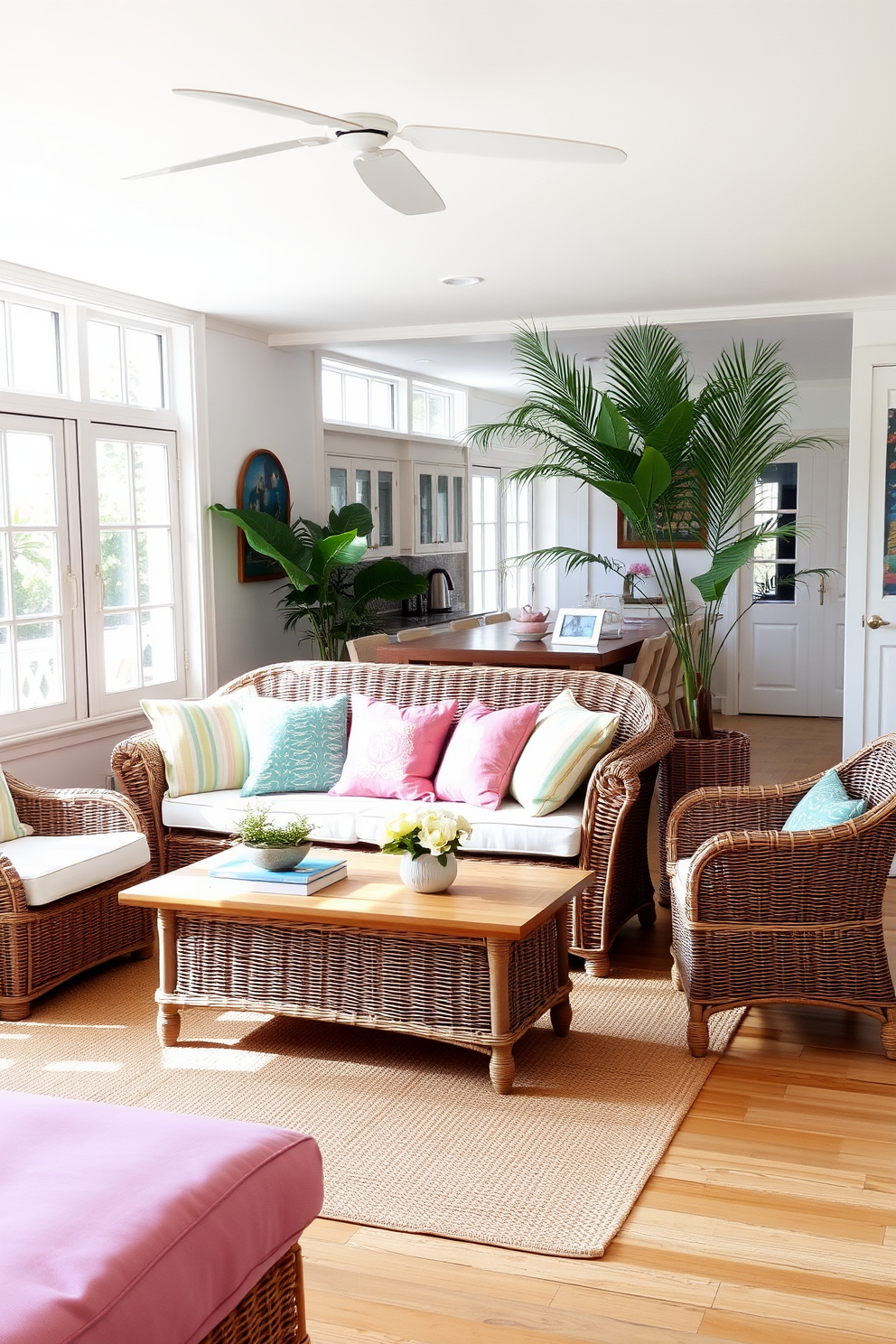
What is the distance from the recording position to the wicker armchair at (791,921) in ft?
11.0

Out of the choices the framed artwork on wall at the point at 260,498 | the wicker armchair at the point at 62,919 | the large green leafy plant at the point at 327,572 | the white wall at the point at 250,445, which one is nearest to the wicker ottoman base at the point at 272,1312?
the wicker armchair at the point at 62,919

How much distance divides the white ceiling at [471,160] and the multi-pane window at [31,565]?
0.75 m

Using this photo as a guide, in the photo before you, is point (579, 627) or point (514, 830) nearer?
point (514, 830)

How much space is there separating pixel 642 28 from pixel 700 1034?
2.51m

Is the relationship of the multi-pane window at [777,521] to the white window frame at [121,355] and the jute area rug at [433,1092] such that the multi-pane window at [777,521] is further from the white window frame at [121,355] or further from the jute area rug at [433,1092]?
the jute area rug at [433,1092]

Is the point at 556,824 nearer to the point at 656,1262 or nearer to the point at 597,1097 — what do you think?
the point at 597,1097

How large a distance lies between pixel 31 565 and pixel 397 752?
6.12 ft

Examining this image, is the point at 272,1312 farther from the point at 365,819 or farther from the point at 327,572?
the point at 327,572

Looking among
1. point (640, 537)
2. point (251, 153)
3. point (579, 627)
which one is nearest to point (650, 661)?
point (579, 627)

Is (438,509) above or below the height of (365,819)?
above

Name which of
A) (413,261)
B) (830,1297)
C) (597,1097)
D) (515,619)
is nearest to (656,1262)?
(830,1297)

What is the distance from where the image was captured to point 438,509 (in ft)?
29.9

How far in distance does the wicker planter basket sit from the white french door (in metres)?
2.60

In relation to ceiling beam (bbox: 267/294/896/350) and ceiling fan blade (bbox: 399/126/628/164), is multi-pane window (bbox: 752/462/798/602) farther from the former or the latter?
ceiling fan blade (bbox: 399/126/628/164)
